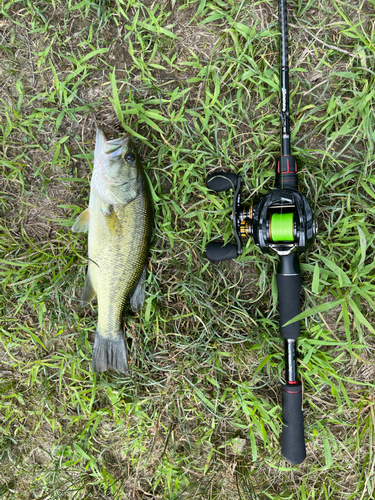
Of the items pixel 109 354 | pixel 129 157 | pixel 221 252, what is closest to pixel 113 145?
pixel 129 157

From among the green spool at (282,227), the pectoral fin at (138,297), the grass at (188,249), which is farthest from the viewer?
the pectoral fin at (138,297)

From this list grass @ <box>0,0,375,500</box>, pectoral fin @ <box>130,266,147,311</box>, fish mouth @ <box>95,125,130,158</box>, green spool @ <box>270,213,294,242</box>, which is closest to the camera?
green spool @ <box>270,213,294,242</box>

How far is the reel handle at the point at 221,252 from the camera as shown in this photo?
2084 mm

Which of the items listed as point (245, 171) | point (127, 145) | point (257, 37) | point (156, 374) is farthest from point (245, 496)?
point (257, 37)

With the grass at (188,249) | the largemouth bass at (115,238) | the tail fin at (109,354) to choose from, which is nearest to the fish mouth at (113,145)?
the largemouth bass at (115,238)

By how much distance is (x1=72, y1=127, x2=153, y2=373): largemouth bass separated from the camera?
80.4 inches

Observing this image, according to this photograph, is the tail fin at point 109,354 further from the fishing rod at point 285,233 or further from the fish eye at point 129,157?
the fish eye at point 129,157

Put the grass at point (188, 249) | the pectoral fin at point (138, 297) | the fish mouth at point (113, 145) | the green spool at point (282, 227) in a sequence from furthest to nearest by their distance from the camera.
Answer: the pectoral fin at point (138, 297) < the grass at point (188, 249) < the fish mouth at point (113, 145) < the green spool at point (282, 227)

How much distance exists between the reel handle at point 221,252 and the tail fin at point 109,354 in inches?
35.8

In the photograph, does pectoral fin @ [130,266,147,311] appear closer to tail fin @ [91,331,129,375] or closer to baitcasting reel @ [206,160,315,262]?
tail fin @ [91,331,129,375]

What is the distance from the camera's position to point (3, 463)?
2607mm

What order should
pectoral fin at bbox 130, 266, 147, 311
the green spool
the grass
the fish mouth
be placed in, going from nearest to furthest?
1. the green spool
2. the fish mouth
3. the grass
4. pectoral fin at bbox 130, 266, 147, 311

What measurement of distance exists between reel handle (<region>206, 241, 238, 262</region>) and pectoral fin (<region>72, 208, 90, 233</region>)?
3.06 feet

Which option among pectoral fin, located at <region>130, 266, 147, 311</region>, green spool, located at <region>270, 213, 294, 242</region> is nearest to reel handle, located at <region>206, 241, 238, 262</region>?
green spool, located at <region>270, 213, 294, 242</region>
